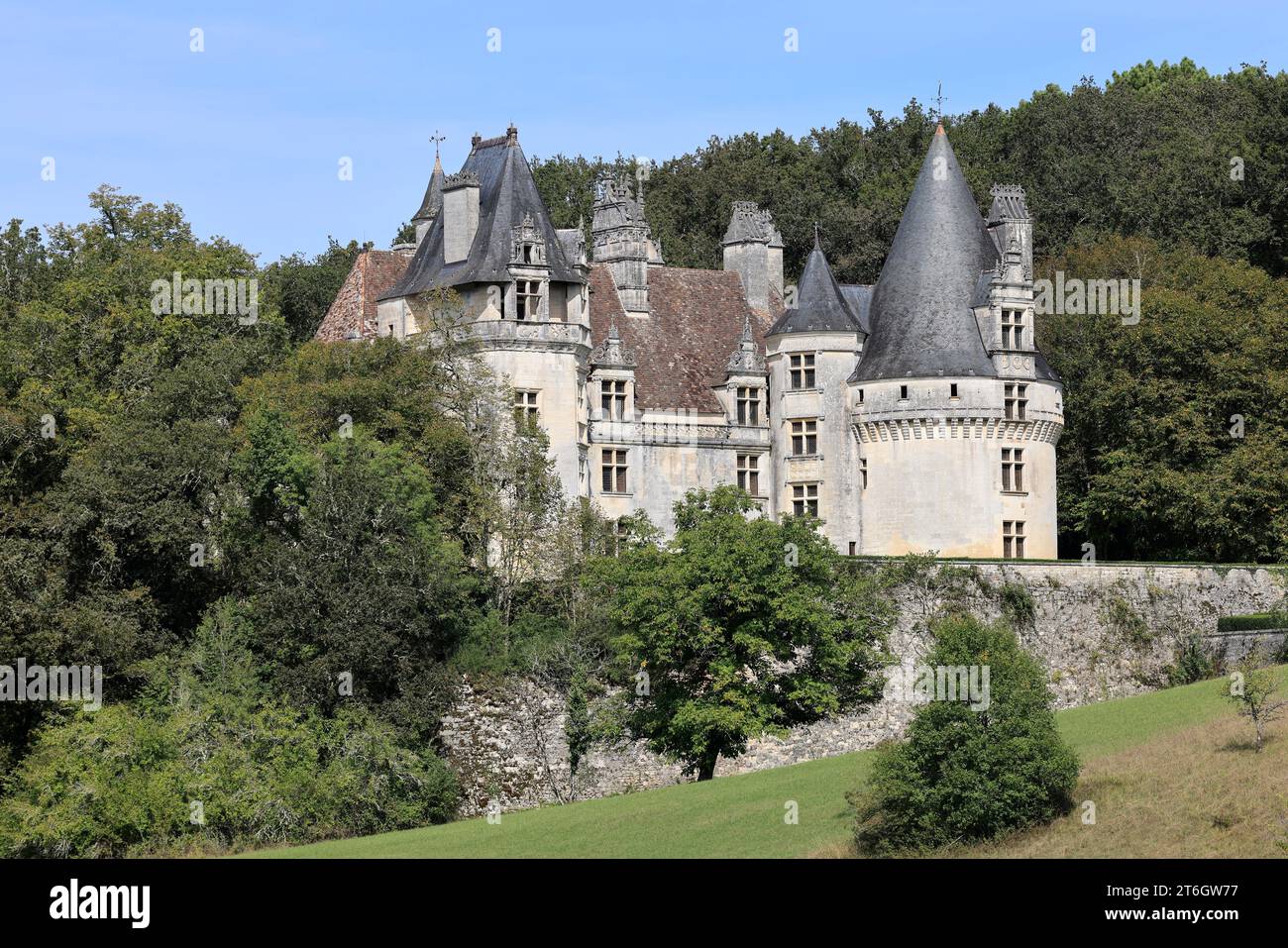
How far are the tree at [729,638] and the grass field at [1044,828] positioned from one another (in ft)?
7.18

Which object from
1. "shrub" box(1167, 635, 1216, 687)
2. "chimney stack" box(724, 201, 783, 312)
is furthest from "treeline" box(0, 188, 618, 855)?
"shrub" box(1167, 635, 1216, 687)

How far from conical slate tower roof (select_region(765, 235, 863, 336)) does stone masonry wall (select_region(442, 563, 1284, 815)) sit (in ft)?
27.8

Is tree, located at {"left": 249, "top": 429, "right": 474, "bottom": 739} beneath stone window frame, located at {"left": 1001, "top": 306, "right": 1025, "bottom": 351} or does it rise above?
beneath

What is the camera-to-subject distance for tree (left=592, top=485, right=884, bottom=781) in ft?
148

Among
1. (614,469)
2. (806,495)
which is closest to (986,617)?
(806,495)

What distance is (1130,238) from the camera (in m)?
66.0

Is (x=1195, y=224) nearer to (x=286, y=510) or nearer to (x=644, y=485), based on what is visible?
(x=644, y=485)

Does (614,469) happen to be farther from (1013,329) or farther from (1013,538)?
(1013,329)

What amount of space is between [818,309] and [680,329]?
422cm

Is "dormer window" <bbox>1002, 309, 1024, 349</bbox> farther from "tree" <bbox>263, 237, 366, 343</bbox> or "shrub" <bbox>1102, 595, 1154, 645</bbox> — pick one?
"tree" <bbox>263, 237, 366, 343</bbox>

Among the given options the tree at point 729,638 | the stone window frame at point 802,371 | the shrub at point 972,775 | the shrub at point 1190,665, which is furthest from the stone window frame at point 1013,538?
the shrub at point 972,775

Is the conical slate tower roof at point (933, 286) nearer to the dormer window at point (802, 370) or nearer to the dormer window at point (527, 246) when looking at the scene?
the dormer window at point (802, 370)

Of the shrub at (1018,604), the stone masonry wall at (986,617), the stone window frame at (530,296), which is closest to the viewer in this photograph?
the stone masonry wall at (986,617)

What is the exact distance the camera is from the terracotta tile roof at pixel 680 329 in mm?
58438
